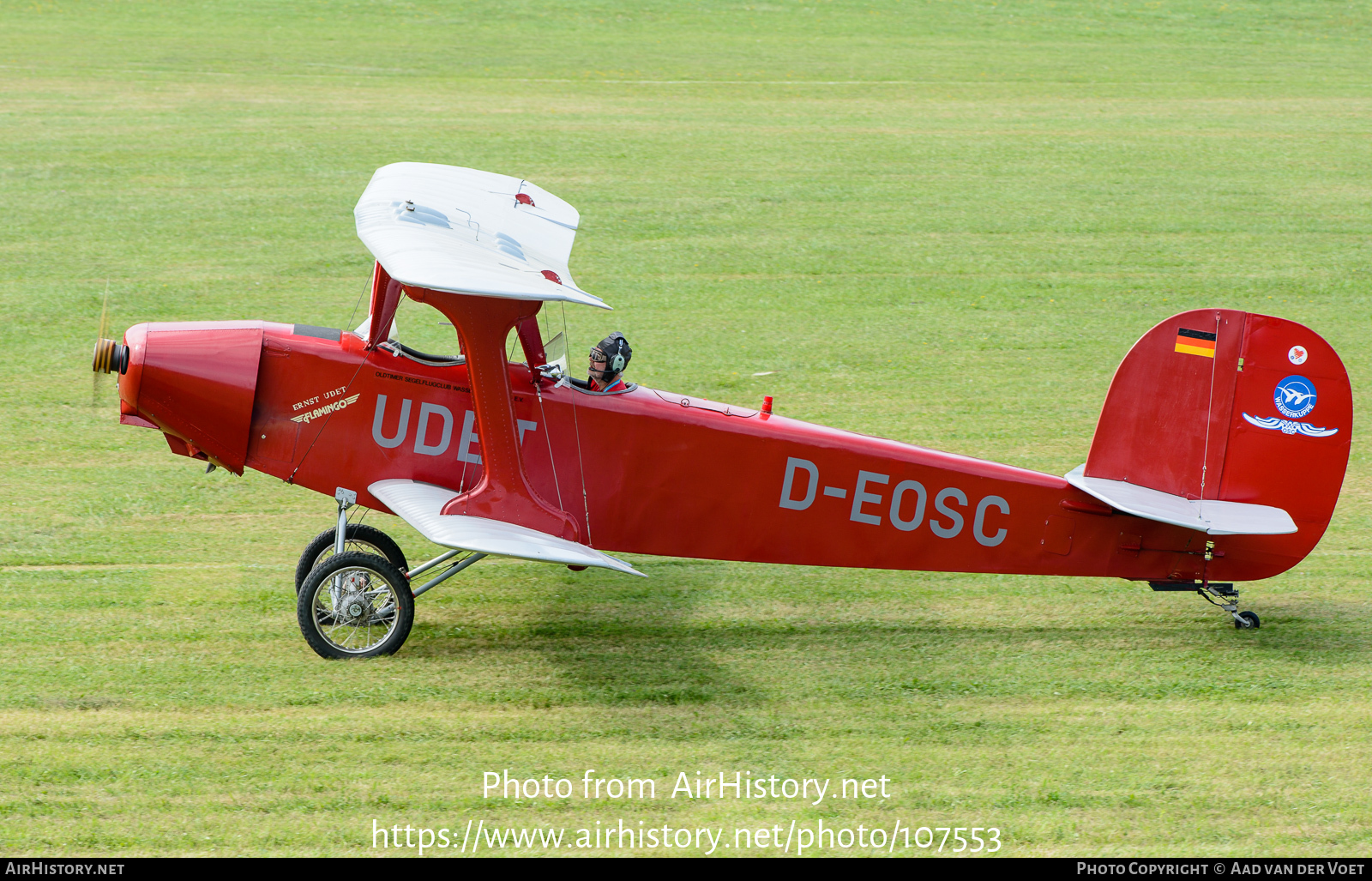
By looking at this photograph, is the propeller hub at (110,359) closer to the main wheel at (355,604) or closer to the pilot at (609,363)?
the main wheel at (355,604)

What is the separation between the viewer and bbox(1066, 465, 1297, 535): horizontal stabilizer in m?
8.24

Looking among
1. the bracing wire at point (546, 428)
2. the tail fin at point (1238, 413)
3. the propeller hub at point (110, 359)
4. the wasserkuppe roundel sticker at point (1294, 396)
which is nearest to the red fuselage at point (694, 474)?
the bracing wire at point (546, 428)

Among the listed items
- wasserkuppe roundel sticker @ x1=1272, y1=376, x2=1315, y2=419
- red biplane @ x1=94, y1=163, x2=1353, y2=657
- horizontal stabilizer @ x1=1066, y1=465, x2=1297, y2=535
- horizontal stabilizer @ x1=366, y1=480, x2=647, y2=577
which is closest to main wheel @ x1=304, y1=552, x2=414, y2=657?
red biplane @ x1=94, y1=163, x2=1353, y2=657

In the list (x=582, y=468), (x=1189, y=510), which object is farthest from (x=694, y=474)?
(x=1189, y=510)

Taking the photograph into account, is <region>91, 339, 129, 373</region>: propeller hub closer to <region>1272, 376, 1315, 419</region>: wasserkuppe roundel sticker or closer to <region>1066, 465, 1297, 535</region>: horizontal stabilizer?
<region>1066, 465, 1297, 535</region>: horizontal stabilizer

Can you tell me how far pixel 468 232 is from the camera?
27.7ft

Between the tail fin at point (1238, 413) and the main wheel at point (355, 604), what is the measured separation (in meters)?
4.71

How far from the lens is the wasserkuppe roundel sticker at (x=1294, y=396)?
8.45 m

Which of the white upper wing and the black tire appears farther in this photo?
the black tire

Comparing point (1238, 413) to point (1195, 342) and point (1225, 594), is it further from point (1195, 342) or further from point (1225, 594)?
point (1225, 594)

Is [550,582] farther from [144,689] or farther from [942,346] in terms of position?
[942,346]

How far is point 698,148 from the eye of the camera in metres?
22.3

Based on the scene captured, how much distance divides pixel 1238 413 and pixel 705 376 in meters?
6.09

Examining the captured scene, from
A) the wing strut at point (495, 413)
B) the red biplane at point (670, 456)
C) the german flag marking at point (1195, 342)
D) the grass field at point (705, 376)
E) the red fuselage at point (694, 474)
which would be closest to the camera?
the grass field at point (705, 376)
